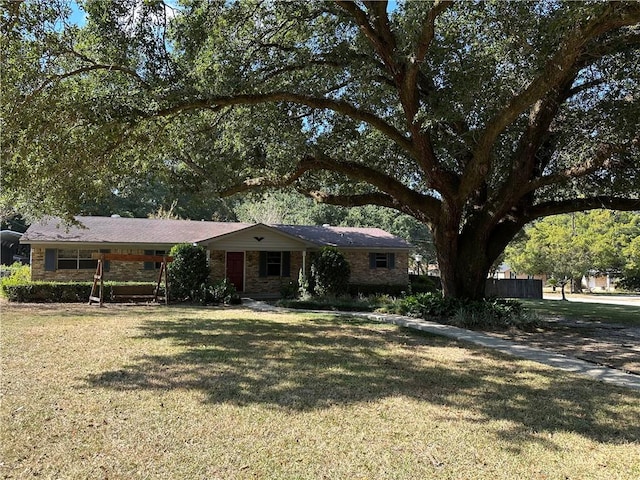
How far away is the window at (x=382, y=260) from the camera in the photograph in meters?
25.0

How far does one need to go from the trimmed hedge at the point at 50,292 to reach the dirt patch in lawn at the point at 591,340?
1467 cm

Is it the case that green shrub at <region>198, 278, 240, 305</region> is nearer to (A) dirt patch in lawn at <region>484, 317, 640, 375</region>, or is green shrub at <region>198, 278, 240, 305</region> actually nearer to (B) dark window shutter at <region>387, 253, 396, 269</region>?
(B) dark window shutter at <region>387, 253, 396, 269</region>

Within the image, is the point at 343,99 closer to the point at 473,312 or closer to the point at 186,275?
the point at 473,312

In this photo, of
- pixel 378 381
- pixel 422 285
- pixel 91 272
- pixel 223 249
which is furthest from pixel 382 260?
pixel 378 381

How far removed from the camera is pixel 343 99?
1221cm

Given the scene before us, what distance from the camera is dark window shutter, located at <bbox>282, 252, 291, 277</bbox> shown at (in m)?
23.8

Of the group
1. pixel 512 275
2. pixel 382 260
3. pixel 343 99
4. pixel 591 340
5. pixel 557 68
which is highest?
pixel 343 99

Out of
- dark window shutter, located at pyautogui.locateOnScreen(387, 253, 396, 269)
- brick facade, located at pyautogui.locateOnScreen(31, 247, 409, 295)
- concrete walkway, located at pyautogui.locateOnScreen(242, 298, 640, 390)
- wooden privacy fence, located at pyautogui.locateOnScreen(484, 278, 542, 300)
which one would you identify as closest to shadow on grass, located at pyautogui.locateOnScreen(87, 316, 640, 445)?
concrete walkway, located at pyautogui.locateOnScreen(242, 298, 640, 390)

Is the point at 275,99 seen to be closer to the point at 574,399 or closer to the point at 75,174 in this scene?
the point at 75,174

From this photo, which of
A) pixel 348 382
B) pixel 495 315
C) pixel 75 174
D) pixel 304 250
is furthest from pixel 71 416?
pixel 304 250

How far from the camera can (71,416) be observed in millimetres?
4754

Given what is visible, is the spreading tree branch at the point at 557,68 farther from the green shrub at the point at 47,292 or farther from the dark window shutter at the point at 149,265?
the dark window shutter at the point at 149,265

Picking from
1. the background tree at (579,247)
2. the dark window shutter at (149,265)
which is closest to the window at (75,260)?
the dark window shutter at (149,265)

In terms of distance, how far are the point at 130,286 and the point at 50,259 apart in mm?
4419
